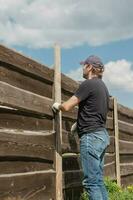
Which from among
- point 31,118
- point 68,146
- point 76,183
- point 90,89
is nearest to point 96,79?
point 90,89

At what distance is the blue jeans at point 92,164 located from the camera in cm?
586

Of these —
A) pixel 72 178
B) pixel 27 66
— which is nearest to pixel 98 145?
pixel 27 66

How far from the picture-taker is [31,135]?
5.81 metres

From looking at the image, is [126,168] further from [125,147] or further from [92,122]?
[92,122]

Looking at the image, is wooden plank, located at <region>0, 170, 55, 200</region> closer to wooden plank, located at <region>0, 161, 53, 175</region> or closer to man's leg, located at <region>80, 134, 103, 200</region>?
wooden plank, located at <region>0, 161, 53, 175</region>

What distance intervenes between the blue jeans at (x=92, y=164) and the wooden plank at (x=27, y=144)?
0.51m

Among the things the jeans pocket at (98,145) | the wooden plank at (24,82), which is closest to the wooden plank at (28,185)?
the jeans pocket at (98,145)

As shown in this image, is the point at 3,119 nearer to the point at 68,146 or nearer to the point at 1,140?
the point at 1,140

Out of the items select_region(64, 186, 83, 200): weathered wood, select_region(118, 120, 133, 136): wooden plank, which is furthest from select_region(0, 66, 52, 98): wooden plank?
select_region(118, 120, 133, 136): wooden plank

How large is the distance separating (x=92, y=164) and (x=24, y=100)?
3.53 ft

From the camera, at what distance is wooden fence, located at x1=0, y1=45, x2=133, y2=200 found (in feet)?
17.1

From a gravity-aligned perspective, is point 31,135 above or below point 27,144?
above

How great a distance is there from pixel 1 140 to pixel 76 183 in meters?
2.56

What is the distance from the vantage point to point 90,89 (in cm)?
596
